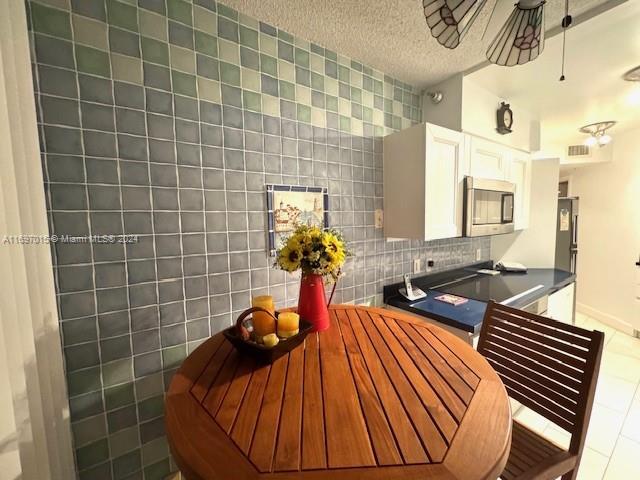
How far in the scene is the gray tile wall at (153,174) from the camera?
37.1 inches

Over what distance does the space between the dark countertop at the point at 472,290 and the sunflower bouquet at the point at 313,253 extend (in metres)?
0.86

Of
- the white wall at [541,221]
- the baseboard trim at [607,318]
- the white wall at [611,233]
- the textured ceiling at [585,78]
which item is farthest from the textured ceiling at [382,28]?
the baseboard trim at [607,318]

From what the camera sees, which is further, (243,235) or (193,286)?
(243,235)

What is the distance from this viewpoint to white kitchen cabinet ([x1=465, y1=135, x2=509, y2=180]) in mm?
1788

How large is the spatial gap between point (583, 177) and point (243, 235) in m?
4.52

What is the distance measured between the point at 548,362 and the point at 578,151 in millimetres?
3551

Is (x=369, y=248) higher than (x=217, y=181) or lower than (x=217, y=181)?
lower

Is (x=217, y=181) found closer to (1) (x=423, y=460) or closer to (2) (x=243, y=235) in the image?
(2) (x=243, y=235)

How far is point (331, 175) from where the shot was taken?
5.20 feet

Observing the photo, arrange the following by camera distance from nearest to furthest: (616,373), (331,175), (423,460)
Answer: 1. (423,460)
2. (331,175)
3. (616,373)

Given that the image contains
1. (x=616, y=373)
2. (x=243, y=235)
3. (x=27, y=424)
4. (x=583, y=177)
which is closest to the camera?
(x=27, y=424)

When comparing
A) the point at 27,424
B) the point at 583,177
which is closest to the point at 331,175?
the point at 27,424

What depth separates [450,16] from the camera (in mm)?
734

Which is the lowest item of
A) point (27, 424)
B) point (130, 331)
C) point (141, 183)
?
point (27, 424)
